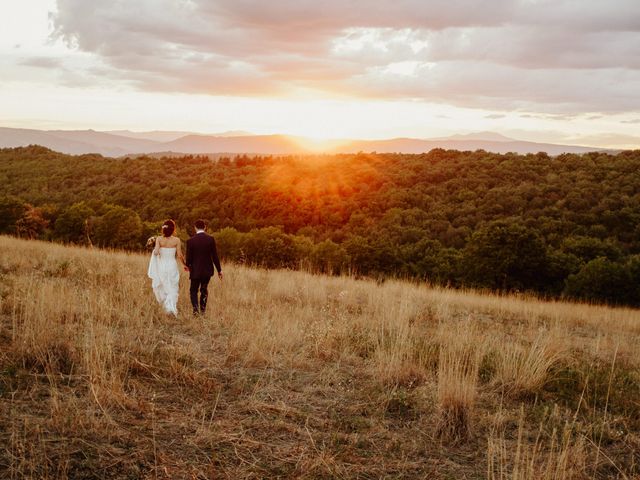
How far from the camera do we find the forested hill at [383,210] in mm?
31344

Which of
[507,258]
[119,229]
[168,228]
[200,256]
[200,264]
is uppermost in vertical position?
[168,228]

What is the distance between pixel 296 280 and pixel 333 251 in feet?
77.9

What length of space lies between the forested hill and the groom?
28.9 feet

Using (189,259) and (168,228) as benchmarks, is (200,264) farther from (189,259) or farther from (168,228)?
(168,228)

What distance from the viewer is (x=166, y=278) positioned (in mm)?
8906

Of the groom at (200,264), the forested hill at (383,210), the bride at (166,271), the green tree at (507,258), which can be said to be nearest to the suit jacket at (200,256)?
the groom at (200,264)

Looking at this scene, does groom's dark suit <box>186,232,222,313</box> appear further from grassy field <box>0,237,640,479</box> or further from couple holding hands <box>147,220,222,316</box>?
grassy field <box>0,237,640,479</box>

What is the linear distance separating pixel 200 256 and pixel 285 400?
4640 millimetres

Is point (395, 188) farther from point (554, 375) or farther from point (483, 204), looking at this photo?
point (554, 375)

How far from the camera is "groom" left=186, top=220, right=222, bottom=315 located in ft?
29.8

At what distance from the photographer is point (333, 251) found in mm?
37375

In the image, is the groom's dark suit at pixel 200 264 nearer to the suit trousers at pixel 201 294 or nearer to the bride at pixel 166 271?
the suit trousers at pixel 201 294

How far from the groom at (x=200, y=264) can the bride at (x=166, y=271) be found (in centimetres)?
25

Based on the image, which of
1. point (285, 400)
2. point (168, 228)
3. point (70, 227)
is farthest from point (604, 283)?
point (70, 227)
